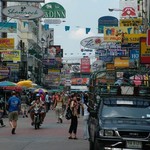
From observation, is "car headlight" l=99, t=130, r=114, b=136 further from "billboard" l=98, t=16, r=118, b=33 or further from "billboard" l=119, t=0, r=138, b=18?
"billboard" l=119, t=0, r=138, b=18

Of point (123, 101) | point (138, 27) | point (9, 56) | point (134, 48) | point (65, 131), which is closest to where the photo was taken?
point (123, 101)

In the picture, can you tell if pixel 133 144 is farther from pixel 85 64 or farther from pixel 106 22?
pixel 85 64

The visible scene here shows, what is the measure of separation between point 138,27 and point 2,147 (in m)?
27.7

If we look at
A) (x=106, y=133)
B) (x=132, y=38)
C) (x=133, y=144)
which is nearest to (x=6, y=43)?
(x=132, y=38)

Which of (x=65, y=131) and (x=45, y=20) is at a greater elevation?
(x=45, y=20)

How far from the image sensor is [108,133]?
44.5 feet

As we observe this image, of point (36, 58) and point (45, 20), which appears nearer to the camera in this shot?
point (45, 20)

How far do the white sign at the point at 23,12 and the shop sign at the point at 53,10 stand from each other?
161 centimetres

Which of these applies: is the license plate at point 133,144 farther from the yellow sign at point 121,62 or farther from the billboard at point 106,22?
the billboard at point 106,22

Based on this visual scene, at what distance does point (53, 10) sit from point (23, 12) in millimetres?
2831

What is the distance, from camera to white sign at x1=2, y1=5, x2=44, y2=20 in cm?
2748

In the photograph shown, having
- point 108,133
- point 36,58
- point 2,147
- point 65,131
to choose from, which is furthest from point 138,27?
point 36,58

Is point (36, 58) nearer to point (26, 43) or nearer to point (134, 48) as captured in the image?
point (26, 43)

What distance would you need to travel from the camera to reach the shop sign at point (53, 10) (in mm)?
29516
